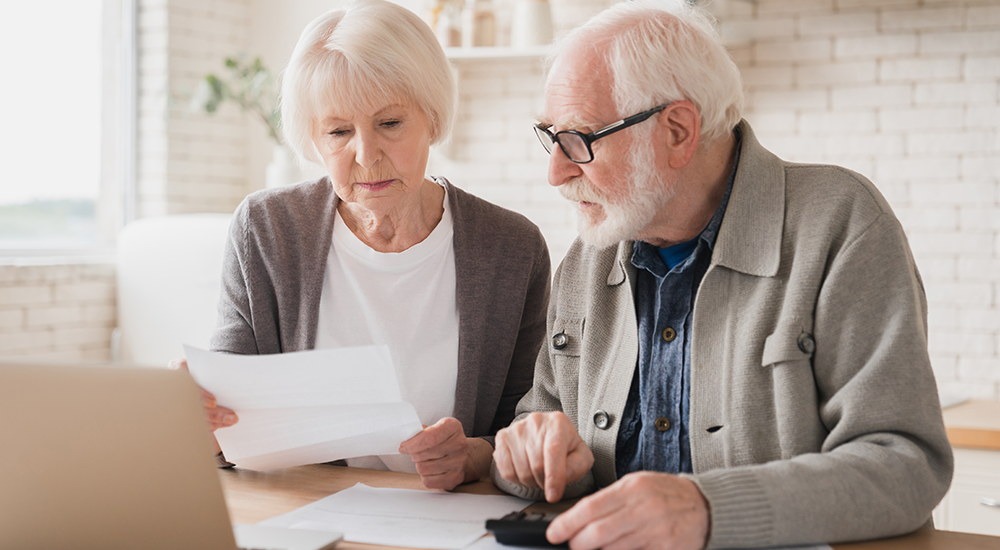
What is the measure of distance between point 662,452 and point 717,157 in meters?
0.48

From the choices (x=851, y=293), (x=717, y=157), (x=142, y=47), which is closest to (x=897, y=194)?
(x=717, y=157)

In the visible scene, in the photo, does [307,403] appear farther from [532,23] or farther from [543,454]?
[532,23]

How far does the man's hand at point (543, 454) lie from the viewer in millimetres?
1185

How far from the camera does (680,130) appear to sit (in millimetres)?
1368

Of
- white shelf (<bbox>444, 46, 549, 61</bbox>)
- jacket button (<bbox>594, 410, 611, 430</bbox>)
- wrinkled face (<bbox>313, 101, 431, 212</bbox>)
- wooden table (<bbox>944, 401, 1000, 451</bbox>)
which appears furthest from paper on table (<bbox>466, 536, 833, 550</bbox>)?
white shelf (<bbox>444, 46, 549, 61</bbox>)

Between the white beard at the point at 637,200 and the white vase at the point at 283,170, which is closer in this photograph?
the white beard at the point at 637,200

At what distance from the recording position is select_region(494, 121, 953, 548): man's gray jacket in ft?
3.37

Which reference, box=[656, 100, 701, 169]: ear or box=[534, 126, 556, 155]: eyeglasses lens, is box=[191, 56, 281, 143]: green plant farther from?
box=[656, 100, 701, 169]: ear

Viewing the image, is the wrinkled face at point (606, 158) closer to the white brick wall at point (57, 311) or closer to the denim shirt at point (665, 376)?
the denim shirt at point (665, 376)

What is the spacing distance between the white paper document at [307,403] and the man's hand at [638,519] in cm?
27

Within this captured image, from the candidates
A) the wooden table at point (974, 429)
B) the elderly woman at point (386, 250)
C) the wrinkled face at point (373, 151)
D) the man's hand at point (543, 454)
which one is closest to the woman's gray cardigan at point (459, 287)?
the elderly woman at point (386, 250)

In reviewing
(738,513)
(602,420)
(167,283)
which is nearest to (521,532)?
(738,513)

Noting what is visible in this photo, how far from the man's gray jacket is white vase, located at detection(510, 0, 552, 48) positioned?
2.12m

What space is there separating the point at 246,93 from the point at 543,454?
3090 mm
